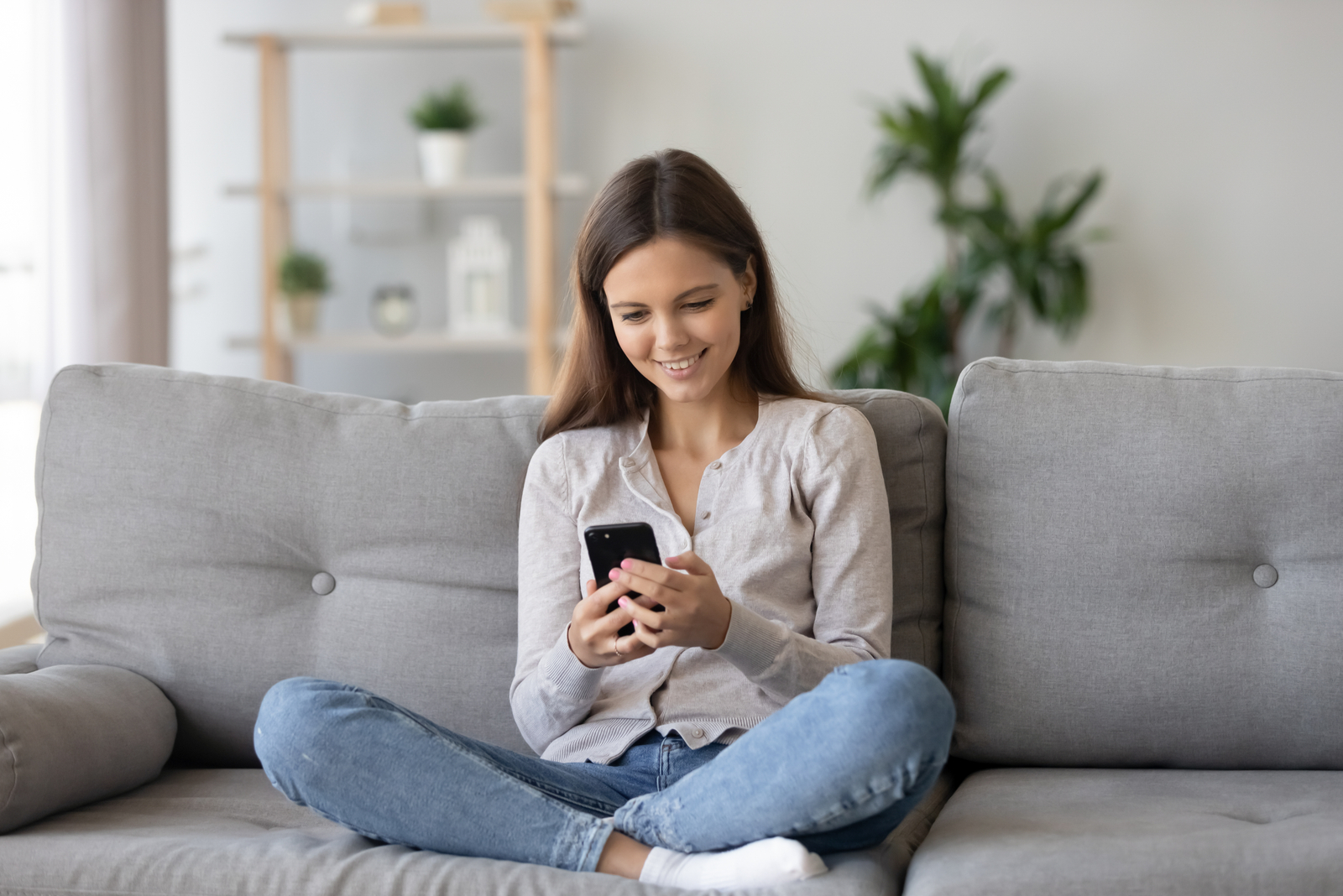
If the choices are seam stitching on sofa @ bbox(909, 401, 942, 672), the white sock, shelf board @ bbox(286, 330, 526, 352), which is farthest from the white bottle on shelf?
the white sock

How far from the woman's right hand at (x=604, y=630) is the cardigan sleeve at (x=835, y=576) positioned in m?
0.09

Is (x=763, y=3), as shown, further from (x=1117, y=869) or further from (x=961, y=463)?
(x=1117, y=869)

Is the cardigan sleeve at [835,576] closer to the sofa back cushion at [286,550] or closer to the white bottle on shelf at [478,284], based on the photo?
the sofa back cushion at [286,550]

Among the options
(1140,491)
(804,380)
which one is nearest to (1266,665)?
(1140,491)

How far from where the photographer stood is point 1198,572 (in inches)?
56.0

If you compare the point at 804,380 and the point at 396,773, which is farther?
the point at 804,380

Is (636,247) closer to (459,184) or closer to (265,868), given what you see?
(265,868)

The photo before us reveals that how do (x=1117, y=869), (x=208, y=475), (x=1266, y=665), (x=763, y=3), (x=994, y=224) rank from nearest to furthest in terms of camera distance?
(x=1117, y=869), (x=1266, y=665), (x=208, y=475), (x=994, y=224), (x=763, y=3)

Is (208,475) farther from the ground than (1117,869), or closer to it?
farther from the ground

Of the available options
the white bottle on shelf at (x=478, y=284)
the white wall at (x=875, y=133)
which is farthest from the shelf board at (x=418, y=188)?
the white wall at (x=875, y=133)

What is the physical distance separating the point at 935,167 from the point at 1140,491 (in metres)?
2.30

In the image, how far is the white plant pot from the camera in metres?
3.57

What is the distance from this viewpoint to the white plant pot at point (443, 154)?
3.57m

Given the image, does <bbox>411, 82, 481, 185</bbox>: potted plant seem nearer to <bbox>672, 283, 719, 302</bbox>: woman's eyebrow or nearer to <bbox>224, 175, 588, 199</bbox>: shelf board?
<bbox>224, 175, 588, 199</bbox>: shelf board
